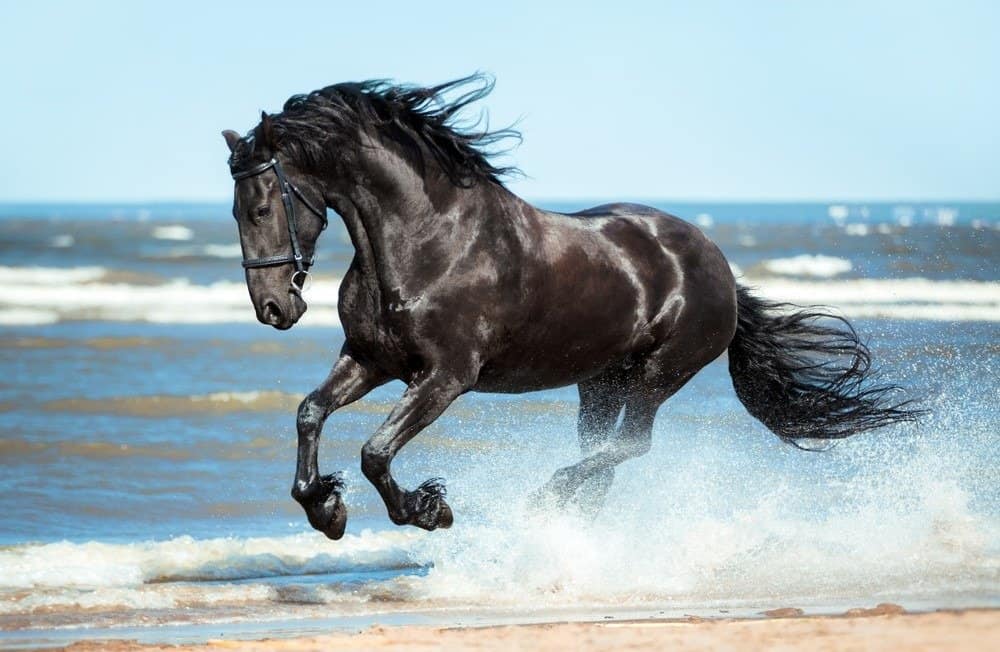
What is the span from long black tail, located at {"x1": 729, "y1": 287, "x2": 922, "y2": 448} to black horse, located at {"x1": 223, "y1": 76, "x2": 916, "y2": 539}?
705mm

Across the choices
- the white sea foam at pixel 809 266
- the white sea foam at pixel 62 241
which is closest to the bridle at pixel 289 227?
the white sea foam at pixel 809 266

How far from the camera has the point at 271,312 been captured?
561 centimetres

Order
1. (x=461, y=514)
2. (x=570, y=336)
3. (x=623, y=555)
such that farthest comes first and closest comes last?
(x=461, y=514), (x=623, y=555), (x=570, y=336)

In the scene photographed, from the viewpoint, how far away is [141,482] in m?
9.23

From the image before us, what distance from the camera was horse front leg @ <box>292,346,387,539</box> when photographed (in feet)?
19.0

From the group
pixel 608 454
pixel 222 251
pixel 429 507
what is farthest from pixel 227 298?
pixel 429 507

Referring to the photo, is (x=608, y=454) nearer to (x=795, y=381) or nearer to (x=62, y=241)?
(x=795, y=381)

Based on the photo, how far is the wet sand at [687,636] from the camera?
15.5 feet

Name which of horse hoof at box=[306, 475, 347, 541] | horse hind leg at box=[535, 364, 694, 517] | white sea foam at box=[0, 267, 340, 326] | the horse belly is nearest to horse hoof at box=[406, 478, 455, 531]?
horse hoof at box=[306, 475, 347, 541]

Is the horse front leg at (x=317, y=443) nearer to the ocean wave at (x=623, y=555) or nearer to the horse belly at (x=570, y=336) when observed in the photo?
the ocean wave at (x=623, y=555)

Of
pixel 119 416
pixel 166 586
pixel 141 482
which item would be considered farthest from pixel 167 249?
pixel 166 586

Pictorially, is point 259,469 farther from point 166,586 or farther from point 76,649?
point 76,649

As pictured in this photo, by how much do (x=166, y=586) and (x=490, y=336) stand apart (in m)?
2.02

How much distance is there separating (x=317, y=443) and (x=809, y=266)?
28059 mm
